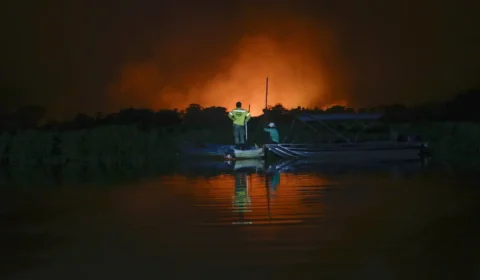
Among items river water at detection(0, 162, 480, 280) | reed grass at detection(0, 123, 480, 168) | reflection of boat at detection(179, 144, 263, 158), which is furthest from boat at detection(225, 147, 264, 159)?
river water at detection(0, 162, 480, 280)

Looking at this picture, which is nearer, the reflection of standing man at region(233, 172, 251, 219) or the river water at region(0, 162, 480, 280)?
the river water at region(0, 162, 480, 280)

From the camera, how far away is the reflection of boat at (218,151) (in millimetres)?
19625

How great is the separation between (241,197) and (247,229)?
117 inches

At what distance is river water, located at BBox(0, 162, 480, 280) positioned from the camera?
235 inches

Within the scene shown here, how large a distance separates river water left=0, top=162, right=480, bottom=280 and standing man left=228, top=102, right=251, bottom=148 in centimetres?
590

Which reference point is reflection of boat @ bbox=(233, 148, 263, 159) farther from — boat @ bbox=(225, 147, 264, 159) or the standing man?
the standing man

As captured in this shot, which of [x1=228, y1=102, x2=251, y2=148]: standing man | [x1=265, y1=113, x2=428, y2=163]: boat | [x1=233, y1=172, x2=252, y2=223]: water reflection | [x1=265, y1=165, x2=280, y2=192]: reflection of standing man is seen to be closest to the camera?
[x1=233, y1=172, x2=252, y2=223]: water reflection

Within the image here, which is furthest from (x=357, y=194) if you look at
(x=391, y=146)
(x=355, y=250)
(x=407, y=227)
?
(x=391, y=146)

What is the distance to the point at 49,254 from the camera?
22.6 ft

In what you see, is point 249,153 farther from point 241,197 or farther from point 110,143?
point 241,197

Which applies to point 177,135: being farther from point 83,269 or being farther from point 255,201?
point 83,269

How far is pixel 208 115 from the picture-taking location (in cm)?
3181

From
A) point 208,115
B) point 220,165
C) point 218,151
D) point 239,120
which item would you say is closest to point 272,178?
point 220,165

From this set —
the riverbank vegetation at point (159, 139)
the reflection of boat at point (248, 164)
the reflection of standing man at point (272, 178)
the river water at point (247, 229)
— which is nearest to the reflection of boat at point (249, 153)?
the reflection of boat at point (248, 164)
